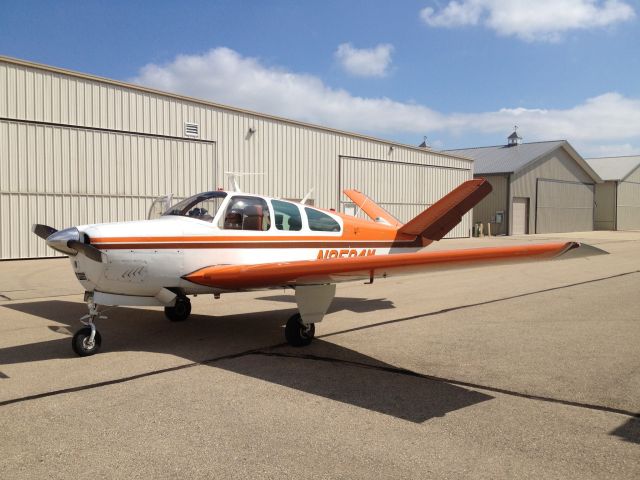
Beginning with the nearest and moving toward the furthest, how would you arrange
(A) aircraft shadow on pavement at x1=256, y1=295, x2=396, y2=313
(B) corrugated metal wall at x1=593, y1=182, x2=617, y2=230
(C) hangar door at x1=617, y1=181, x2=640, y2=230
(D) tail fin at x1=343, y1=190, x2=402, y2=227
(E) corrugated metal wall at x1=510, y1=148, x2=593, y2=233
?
(A) aircraft shadow on pavement at x1=256, y1=295, x2=396, y2=313, (D) tail fin at x1=343, y1=190, x2=402, y2=227, (E) corrugated metal wall at x1=510, y1=148, x2=593, y2=233, (B) corrugated metal wall at x1=593, y1=182, x2=617, y2=230, (C) hangar door at x1=617, y1=181, x2=640, y2=230

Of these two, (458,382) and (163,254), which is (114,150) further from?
(458,382)

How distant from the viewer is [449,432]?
3.94 meters

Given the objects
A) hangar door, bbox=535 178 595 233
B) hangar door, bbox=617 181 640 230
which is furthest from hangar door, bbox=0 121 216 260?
hangar door, bbox=617 181 640 230

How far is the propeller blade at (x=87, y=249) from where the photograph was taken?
5.71 metres

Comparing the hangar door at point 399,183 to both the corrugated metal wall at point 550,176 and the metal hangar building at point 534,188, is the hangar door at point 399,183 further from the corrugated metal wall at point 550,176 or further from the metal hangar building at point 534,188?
the corrugated metal wall at point 550,176

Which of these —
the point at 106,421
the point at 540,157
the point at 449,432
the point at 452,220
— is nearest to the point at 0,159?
the point at 452,220

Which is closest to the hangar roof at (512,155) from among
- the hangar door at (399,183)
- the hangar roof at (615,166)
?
the hangar roof at (615,166)

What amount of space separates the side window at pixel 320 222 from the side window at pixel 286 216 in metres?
0.21

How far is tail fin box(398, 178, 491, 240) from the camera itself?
8383 mm

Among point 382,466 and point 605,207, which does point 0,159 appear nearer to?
point 382,466

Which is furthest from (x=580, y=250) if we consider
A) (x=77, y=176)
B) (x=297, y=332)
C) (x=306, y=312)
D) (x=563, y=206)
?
(x=563, y=206)

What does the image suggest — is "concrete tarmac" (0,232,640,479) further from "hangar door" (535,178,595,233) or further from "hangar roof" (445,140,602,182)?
"hangar door" (535,178,595,233)

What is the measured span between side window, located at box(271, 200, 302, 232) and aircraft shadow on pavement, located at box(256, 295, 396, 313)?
6.87 feet

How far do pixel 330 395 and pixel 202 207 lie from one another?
127 inches
